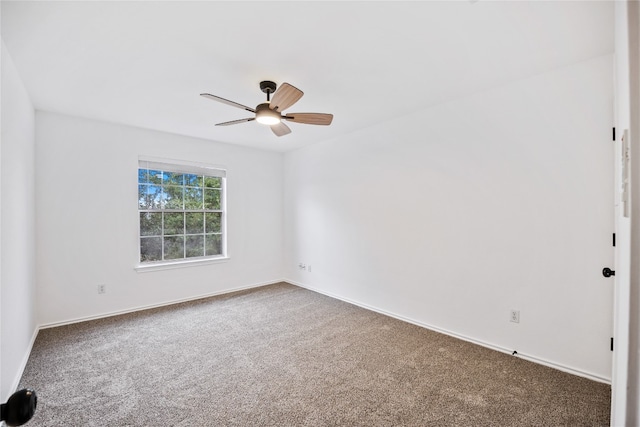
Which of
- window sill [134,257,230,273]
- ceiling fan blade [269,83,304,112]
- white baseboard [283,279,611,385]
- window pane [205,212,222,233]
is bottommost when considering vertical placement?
white baseboard [283,279,611,385]

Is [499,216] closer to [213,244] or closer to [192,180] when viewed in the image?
[213,244]

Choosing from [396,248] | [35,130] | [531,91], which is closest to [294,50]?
[531,91]

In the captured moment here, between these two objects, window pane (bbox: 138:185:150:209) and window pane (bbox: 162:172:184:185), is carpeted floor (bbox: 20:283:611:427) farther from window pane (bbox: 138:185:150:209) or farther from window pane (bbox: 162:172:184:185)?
window pane (bbox: 162:172:184:185)

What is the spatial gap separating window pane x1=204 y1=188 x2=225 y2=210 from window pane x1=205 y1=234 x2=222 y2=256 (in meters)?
0.47

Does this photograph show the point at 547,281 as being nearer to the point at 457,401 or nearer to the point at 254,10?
the point at 457,401

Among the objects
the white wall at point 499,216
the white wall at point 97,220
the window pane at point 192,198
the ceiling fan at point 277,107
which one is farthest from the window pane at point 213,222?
the ceiling fan at point 277,107

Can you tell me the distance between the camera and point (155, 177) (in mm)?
4180

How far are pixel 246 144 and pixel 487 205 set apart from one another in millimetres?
3651

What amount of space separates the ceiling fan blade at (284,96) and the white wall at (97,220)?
2.54 metres

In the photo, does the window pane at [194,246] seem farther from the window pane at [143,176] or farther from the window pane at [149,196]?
the window pane at [143,176]

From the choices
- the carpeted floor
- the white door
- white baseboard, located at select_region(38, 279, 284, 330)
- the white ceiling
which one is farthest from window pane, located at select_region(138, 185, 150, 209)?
the white door

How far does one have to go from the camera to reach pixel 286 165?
543cm

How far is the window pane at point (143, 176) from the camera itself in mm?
4035

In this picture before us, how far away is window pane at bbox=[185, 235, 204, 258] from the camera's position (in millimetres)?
4500
